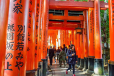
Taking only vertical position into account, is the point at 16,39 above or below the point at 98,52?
above

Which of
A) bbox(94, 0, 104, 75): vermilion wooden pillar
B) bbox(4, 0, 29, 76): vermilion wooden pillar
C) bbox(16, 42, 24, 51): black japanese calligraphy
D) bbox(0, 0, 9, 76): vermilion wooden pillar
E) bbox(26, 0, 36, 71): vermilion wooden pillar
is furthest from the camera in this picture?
bbox(94, 0, 104, 75): vermilion wooden pillar

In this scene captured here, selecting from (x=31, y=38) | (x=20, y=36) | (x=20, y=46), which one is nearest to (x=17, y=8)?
(x=20, y=36)

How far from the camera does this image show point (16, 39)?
9.02ft

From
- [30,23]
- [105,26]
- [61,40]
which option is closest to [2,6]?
[30,23]

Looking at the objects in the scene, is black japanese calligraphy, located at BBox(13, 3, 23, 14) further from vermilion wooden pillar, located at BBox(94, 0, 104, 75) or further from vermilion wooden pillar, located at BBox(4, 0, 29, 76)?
vermilion wooden pillar, located at BBox(94, 0, 104, 75)

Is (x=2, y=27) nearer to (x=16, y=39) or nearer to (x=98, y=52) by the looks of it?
(x=16, y=39)

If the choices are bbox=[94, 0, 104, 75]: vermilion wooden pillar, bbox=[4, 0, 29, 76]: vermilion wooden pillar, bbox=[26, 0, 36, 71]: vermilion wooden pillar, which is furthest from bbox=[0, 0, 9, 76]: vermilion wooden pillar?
bbox=[94, 0, 104, 75]: vermilion wooden pillar

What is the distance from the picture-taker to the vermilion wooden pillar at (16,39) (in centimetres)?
266

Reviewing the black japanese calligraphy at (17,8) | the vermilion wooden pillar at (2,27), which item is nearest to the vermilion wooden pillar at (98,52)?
the black japanese calligraphy at (17,8)

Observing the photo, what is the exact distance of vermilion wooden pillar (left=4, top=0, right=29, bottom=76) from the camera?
2656mm

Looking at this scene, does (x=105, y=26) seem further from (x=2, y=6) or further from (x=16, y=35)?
(x=2, y=6)

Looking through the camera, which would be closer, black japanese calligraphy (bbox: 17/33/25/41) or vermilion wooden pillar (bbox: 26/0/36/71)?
black japanese calligraphy (bbox: 17/33/25/41)

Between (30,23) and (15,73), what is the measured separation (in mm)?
1759

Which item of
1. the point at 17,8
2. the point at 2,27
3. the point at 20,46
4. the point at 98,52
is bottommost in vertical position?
the point at 98,52
